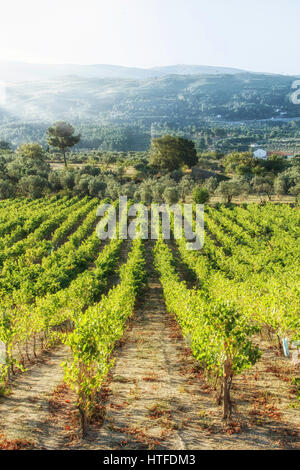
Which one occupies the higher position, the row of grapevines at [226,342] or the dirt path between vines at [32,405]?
the row of grapevines at [226,342]

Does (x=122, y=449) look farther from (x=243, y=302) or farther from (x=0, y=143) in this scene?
(x=0, y=143)

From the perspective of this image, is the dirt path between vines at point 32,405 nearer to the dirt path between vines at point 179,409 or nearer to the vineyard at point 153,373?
the vineyard at point 153,373

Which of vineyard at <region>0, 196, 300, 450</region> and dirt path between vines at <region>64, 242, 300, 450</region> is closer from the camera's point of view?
dirt path between vines at <region>64, 242, 300, 450</region>

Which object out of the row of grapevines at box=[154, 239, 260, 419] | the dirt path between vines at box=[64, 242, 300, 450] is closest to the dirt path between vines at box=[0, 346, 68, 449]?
the dirt path between vines at box=[64, 242, 300, 450]

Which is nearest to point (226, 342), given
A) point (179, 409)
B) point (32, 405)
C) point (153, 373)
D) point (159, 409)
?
point (179, 409)

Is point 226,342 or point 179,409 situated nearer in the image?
point 226,342

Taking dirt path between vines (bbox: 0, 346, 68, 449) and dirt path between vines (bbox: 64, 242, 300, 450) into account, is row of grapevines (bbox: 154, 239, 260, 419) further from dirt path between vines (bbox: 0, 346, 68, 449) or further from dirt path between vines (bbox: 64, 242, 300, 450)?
dirt path between vines (bbox: 0, 346, 68, 449)

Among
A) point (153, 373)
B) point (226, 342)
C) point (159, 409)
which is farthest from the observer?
point (153, 373)

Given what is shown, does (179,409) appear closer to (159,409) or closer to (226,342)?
(159,409)

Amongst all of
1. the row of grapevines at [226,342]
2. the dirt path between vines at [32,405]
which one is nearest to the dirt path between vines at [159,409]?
the dirt path between vines at [32,405]

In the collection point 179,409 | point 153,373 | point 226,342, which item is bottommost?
point 153,373

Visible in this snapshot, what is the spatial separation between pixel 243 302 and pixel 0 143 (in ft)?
369

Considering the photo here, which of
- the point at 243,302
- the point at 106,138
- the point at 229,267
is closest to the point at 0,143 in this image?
the point at 106,138

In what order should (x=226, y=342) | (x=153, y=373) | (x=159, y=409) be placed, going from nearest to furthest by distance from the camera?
1. (x=226, y=342)
2. (x=159, y=409)
3. (x=153, y=373)
